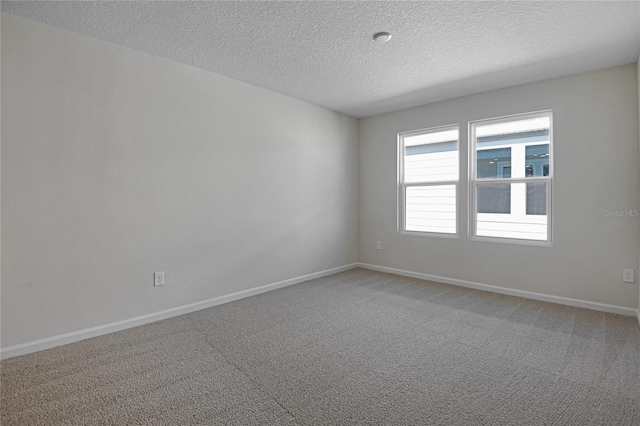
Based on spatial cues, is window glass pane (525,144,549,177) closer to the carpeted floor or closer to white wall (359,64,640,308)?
white wall (359,64,640,308)

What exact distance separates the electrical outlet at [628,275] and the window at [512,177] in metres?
0.67

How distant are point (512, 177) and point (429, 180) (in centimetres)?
105

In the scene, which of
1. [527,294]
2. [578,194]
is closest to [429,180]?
[578,194]

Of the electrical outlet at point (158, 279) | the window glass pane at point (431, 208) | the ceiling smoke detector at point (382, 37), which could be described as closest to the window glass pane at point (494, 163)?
the window glass pane at point (431, 208)

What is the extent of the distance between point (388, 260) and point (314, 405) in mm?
3365

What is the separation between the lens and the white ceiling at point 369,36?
A: 2.22 m

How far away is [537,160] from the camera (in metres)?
3.61

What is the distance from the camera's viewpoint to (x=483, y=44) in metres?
2.72

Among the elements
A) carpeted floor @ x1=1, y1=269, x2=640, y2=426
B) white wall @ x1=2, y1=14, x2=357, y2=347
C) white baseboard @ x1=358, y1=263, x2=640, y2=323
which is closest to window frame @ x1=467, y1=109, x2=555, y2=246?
white baseboard @ x1=358, y1=263, x2=640, y2=323

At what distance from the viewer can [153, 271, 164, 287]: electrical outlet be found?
2.98 m

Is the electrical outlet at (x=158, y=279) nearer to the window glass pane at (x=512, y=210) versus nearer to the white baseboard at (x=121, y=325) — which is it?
the white baseboard at (x=121, y=325)

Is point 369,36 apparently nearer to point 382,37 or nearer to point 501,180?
point 382,37

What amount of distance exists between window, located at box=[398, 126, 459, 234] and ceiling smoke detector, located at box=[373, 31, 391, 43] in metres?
2.07

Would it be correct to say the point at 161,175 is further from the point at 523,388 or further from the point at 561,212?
the point at 561,212
